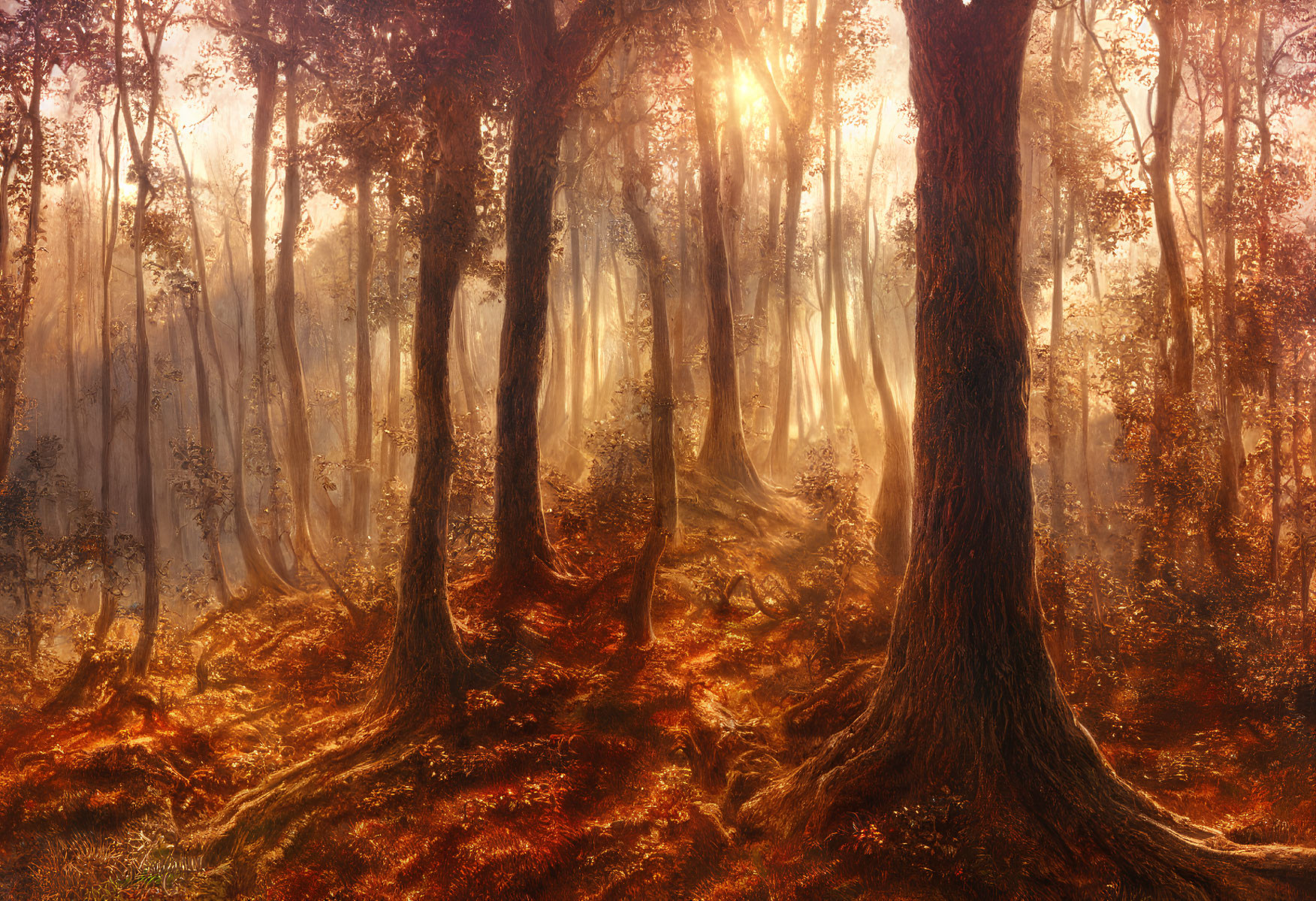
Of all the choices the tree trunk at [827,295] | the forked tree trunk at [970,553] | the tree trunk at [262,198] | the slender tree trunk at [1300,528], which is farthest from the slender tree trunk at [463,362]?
the slender tree trunk at [1300,528]

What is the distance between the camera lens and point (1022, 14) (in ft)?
19.1

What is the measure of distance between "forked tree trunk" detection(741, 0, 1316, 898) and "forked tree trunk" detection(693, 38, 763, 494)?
8.85m

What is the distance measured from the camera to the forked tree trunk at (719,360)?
48.7 ft

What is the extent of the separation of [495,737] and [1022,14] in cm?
801

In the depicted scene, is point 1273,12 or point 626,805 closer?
point 626,805

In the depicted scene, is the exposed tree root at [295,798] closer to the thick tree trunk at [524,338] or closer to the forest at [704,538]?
the forest at [704,538]

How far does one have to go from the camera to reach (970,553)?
5645 mm

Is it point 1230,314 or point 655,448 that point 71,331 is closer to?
point 655,448

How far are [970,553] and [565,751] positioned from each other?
429 centimetres

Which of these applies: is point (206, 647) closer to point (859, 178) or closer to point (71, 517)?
point (71, 517)

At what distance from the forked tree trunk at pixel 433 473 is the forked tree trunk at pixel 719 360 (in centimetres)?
749

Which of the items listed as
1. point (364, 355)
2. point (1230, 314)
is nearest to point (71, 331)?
point (364, 355)

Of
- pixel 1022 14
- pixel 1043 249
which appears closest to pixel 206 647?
pixel 1022 14

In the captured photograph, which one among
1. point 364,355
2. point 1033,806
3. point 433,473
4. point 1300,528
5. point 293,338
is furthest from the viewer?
point 364,355
